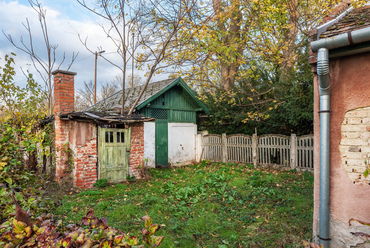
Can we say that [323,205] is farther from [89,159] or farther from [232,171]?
[89,159]

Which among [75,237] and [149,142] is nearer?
[75,237]

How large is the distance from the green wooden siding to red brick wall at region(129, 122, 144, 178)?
216 cm

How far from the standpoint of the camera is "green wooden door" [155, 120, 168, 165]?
39.2 feet

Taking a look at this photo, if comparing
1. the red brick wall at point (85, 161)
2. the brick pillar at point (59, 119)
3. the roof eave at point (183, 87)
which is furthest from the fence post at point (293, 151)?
the brick pillar at point (59, 119)

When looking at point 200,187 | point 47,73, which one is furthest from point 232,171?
point 47,73

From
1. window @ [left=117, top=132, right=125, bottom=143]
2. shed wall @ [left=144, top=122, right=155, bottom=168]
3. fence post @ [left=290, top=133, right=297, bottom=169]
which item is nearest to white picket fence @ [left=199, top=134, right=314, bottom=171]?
fence post @ [left=290, top=133, right=297, bottom=169]

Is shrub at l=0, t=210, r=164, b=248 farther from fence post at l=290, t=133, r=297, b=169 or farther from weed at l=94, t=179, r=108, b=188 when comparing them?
fence post at l=290, t=133, r=297, b=169

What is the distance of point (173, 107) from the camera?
12.9m

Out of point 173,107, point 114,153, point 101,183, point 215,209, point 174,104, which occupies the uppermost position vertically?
point 174,104

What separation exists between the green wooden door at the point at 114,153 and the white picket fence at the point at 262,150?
206 inches

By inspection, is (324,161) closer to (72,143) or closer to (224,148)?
(72,143)

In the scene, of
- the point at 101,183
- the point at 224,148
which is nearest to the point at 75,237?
the point at 101,183

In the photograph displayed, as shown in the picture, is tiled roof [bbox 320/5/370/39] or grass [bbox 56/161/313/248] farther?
grass [bbox 56/161/313/248]

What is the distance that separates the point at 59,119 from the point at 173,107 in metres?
6.00
